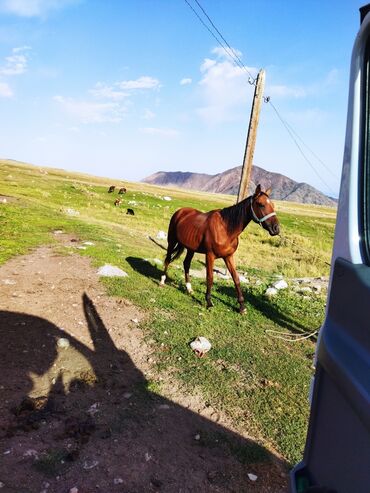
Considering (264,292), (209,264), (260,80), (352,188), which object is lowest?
(264,292)

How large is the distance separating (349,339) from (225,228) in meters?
6.75

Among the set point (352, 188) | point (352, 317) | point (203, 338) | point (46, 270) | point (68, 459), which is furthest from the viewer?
point (46, 270)

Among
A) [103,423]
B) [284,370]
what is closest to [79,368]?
[103,423]

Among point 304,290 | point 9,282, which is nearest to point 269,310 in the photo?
point 304,290

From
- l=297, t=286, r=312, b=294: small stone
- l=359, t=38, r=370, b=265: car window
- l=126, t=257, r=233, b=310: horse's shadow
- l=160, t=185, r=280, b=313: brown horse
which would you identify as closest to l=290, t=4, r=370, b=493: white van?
l=359, t=38, r=370, b=265: car window

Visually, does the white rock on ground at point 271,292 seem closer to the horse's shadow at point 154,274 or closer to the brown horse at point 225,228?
the horse's shadow at point 154,274

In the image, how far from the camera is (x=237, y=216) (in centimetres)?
820

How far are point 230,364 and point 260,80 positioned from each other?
32.9 ft

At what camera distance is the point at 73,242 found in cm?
1360

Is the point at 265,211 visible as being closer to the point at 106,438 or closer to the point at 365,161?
the point at 106,438

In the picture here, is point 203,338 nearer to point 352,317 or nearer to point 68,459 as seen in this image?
point 68,459

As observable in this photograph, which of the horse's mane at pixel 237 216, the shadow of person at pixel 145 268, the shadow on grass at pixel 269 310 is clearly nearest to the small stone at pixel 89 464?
the shadow on grass at pixel 269 310

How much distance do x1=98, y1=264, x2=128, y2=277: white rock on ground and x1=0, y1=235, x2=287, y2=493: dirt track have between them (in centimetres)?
272

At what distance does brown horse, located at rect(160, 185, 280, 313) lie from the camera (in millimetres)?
7715
